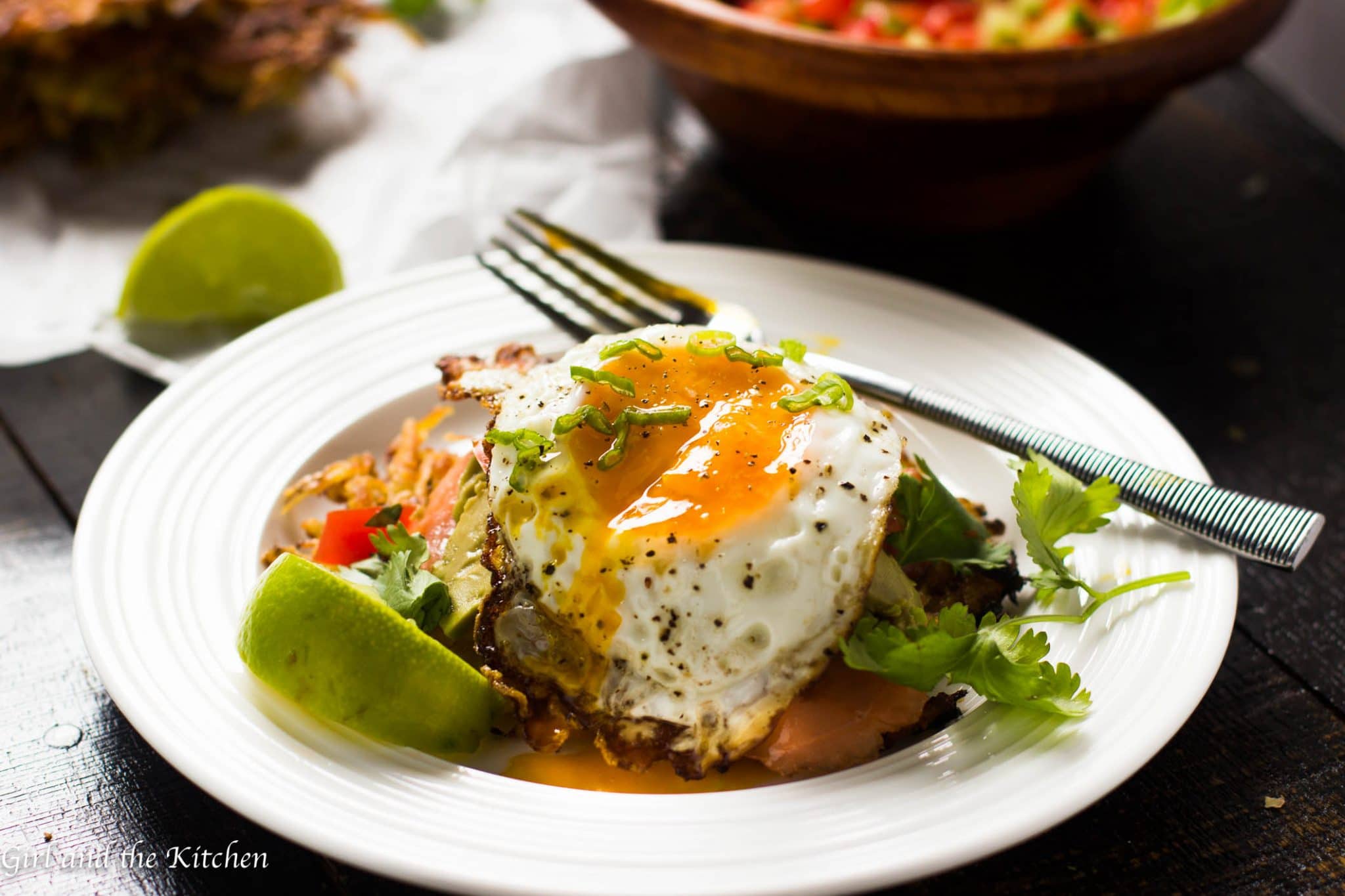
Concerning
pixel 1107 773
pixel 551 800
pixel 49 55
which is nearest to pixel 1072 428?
pixel 1107 773

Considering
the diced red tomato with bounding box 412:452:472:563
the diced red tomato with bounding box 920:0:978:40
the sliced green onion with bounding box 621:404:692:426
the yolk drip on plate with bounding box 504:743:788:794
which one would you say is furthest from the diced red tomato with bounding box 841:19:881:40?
the yolk drip on plate with bounding box 504:743:788:794

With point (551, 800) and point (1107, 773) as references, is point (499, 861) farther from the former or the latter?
point (1107, 773)

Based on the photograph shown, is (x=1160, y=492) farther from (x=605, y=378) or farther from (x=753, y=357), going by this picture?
(x=605, y=378)

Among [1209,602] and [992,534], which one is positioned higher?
[1209,602]

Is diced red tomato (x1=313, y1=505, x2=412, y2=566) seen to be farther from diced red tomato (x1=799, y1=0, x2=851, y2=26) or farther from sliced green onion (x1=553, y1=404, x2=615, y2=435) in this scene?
diced red tomato (x1=799, y1=0, x2=851, y2=26)

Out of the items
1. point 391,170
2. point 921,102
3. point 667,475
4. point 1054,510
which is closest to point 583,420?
point 667,475
